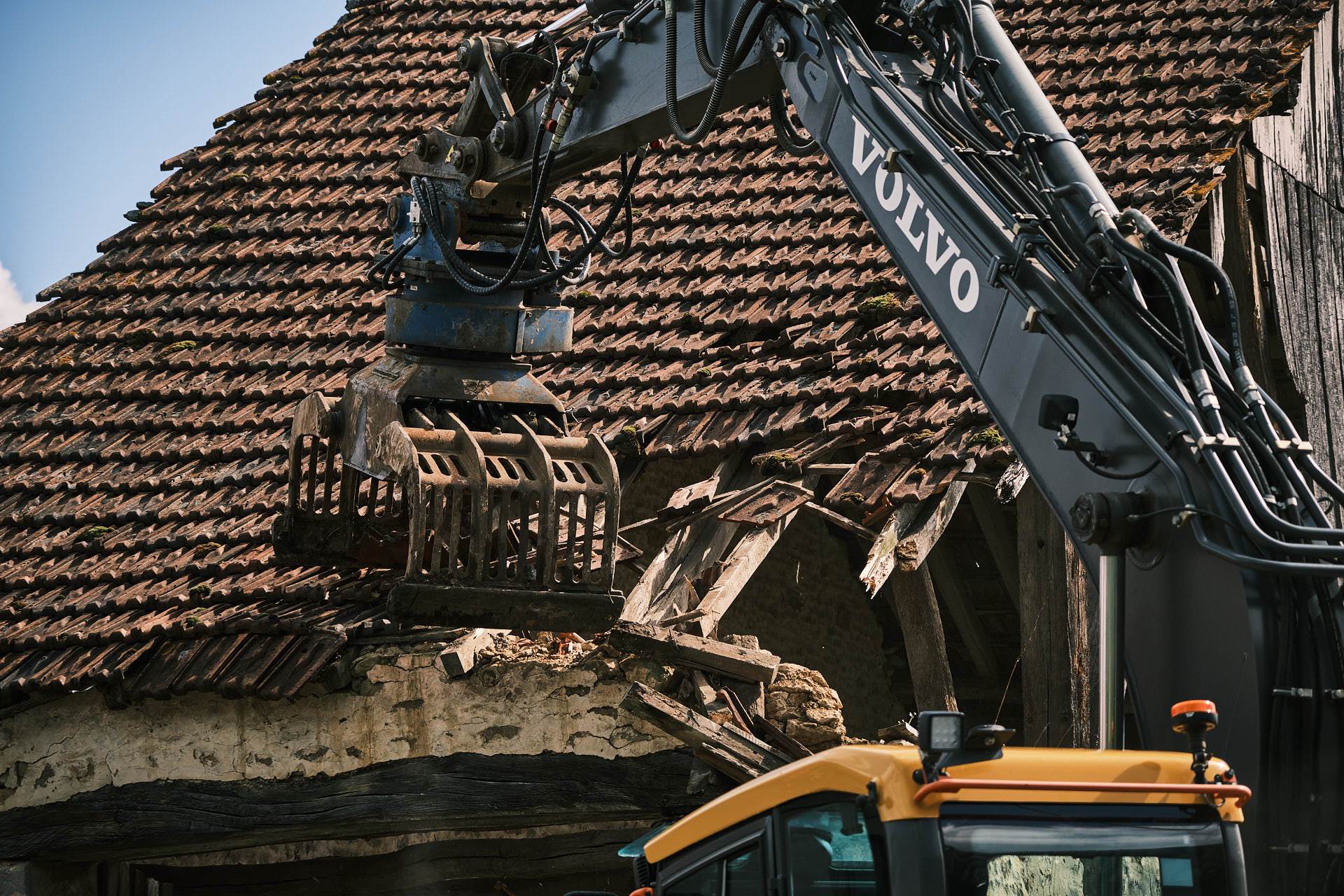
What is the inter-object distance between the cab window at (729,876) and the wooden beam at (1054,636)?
4.09 m

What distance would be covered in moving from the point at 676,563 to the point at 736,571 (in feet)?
1.18

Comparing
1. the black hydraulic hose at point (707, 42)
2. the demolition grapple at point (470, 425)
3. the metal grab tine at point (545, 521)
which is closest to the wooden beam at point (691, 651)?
the demolition grapple at point (470, 425)

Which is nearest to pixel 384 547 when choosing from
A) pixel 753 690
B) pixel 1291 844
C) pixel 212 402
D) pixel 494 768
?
pixel 494 768

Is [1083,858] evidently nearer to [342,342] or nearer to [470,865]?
[470,865]

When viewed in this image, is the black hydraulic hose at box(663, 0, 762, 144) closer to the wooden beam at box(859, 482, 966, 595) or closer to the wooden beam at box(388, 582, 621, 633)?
the wooden beam at box(388, 582, 621, 633)

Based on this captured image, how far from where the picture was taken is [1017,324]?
421cm

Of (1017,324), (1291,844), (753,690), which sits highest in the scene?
(1017,324)

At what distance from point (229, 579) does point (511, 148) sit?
3136 mm

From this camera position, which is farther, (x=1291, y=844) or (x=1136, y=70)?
(x=1136, y=70)

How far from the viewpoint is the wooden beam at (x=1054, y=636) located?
24.5 ft

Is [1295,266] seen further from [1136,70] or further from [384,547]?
[384,547]

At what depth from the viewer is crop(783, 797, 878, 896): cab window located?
3.09 meters

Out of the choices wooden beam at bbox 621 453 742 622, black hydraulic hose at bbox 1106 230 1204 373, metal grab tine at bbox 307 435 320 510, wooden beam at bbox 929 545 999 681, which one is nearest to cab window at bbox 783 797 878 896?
black hydraulic hose at bbox 1106 230 1204 373

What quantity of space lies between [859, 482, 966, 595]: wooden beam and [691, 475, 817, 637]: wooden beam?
21.7 inches
